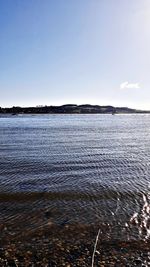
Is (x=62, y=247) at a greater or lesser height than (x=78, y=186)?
lesser

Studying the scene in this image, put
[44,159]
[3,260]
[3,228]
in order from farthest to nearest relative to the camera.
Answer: [44,159] < [3,228] < [3,260]

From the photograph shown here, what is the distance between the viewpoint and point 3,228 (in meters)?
11.3

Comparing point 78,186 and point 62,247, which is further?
point 78,186

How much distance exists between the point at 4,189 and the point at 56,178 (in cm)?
405

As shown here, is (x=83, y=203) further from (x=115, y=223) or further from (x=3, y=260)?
(x=3, y=260)

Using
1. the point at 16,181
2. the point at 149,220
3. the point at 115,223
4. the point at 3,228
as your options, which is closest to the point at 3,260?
the point at 3,228

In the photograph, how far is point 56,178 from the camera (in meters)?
19.8

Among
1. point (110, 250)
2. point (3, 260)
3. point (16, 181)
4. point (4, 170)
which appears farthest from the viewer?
point (4, 170)

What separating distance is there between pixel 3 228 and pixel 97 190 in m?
6.82

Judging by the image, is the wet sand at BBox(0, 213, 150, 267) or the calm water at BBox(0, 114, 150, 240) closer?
the wet sand at BBox(0, 213, 150, 267)

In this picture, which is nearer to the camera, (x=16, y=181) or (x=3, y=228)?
(x=3, y=228)

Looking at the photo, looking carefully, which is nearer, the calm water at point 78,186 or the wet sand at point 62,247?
the wet sand at point 62,247

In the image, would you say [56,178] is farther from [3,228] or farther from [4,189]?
[3,228]

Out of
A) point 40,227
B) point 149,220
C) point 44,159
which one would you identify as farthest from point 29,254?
point 44,159
